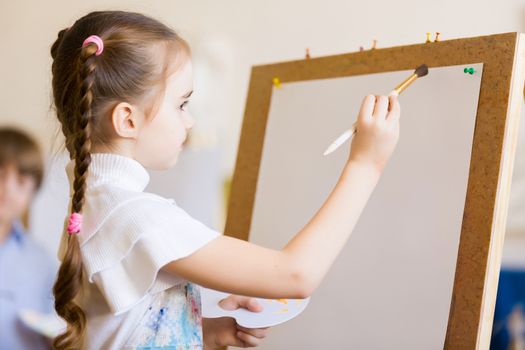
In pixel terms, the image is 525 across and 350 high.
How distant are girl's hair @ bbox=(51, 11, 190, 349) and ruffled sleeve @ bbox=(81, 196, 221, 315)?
62 mm

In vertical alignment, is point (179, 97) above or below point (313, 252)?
above

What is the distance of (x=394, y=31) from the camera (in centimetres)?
199

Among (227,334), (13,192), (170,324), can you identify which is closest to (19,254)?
(13,192)

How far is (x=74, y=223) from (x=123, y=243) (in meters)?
0.09

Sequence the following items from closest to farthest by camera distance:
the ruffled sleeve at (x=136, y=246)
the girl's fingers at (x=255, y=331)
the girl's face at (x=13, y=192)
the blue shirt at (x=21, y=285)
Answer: the ruffled sleeve at (x=136, y=246) → the girl's fingers at (x=255, y=331) → the blue shirt at (x=21, y=285) → the girl's face at (x=13, y=192)

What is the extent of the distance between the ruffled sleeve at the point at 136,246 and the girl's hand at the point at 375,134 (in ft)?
0.78

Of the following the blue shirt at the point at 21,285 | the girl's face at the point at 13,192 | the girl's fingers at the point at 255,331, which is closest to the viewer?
the girl's fingers at the point at 255,331

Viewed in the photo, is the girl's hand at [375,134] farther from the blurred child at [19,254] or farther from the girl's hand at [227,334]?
the blurred child at [19,254]

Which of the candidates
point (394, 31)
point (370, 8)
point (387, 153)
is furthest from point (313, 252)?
point (370, 8)

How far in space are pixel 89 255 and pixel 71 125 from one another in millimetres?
211

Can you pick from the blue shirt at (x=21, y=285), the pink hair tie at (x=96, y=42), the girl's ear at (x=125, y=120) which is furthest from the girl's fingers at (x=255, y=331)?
the blue shirt at (x=21, y=285)

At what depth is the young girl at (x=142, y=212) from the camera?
33.1 inches

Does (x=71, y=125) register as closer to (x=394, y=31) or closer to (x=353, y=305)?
(x=353, y=305)

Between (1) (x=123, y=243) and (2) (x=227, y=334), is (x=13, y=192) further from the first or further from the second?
(1) (x=123, y=243)
